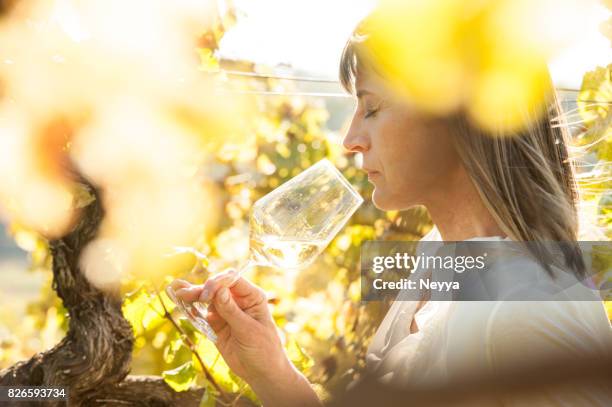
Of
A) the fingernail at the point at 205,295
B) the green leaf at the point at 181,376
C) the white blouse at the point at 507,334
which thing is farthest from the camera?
the green leaf at the point at 181,376

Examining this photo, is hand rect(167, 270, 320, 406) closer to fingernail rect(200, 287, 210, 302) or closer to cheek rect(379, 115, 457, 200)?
fingernail rect(200, 287, 210, 302)

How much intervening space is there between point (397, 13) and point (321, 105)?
1.84 meters

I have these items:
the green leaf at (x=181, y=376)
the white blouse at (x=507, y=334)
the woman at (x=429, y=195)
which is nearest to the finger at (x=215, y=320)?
the woman at (x=429, y=195)

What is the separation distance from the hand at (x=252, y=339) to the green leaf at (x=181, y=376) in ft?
1.10

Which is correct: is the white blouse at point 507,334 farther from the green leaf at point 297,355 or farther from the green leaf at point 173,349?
the green leaf at point 173,349

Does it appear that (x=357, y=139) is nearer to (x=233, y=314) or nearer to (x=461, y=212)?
(x=461, y=212)

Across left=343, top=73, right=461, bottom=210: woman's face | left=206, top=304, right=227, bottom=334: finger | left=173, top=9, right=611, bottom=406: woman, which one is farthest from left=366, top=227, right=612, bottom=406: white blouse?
left=206, top=304, right=227, bottom=334: finger

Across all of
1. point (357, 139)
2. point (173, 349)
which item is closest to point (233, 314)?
point (357, 139)

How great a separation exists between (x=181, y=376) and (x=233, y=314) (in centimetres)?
41

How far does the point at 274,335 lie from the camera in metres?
0.81

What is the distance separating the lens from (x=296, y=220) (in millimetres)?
829

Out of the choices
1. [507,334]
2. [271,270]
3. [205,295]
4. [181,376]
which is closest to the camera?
[507,334]

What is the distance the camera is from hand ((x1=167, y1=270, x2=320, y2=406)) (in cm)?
78

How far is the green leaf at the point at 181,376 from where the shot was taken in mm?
1137
